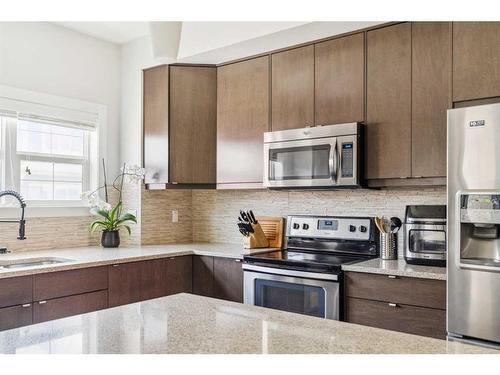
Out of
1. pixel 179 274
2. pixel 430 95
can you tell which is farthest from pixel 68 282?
pixel 430 95

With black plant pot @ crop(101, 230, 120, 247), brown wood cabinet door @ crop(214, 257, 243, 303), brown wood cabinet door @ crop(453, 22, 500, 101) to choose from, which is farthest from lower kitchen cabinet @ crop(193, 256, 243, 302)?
brown wood cabinet door @ crop(453, 22, 500, 101)

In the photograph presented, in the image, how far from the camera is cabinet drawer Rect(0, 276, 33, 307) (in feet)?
7.80

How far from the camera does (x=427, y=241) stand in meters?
2.59

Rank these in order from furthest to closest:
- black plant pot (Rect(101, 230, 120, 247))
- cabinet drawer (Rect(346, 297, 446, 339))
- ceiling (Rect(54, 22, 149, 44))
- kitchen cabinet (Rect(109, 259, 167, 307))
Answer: black plant pot (Rect(101, 230, 120, 247)), ceiling (Rect(54, 22, 149, 44)), kitchen cabinet (Rect(109, 259, 167, 307)), cabinet drawer (Rect(346, 297, 446, 339))

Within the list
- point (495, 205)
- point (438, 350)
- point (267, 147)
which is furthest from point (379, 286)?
point (438, 350)

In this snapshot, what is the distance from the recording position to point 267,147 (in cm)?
321

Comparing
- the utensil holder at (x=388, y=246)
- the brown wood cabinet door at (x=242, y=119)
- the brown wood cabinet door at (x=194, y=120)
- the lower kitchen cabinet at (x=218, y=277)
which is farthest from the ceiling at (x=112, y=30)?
the utensil holder at (x=388, y=246)

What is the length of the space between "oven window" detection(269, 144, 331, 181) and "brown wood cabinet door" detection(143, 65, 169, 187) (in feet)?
3.13

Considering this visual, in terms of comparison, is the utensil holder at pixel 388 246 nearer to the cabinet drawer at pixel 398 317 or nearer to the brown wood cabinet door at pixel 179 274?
the cabinet drawer at pixel 398 317

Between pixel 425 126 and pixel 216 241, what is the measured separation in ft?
6.92

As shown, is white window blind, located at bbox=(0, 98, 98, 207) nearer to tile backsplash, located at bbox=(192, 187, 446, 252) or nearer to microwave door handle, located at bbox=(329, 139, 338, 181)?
tile backsplash, located at bbox=(192, 187, 446, 252)

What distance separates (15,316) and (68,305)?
0.31 m

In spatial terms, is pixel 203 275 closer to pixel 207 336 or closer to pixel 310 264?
pixel 310 264
